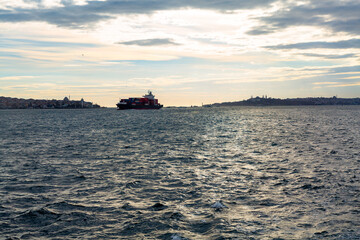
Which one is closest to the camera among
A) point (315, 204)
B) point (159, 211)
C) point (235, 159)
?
point (159, 211)

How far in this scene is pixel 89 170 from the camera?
2241 cm

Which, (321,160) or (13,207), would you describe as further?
(321,160)

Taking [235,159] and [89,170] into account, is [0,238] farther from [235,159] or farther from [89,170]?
[235,159]

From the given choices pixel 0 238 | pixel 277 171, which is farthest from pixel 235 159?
pixel 0 238

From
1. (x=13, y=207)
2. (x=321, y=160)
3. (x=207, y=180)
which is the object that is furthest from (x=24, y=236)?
(x=321, y=160)

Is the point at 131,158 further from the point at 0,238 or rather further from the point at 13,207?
the point at 0,238

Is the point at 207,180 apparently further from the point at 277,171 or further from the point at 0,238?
the point at 0,238

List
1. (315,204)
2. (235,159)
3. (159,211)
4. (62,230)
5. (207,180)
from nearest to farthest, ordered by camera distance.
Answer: (62,230) < (159,211) < (315,204) < (207,180) < (235,159)

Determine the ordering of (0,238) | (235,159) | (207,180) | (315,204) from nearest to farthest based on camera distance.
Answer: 1. (0,238)
2. (315,204)
3. (207,180)
4. (235,159)

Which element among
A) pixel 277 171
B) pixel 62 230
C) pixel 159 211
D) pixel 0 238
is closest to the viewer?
pixel 0 238

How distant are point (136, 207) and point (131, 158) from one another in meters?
14.5

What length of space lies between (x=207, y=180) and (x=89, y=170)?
8.97 m

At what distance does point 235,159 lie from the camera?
27516mm

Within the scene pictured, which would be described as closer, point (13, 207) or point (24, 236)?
point (24, 236)
